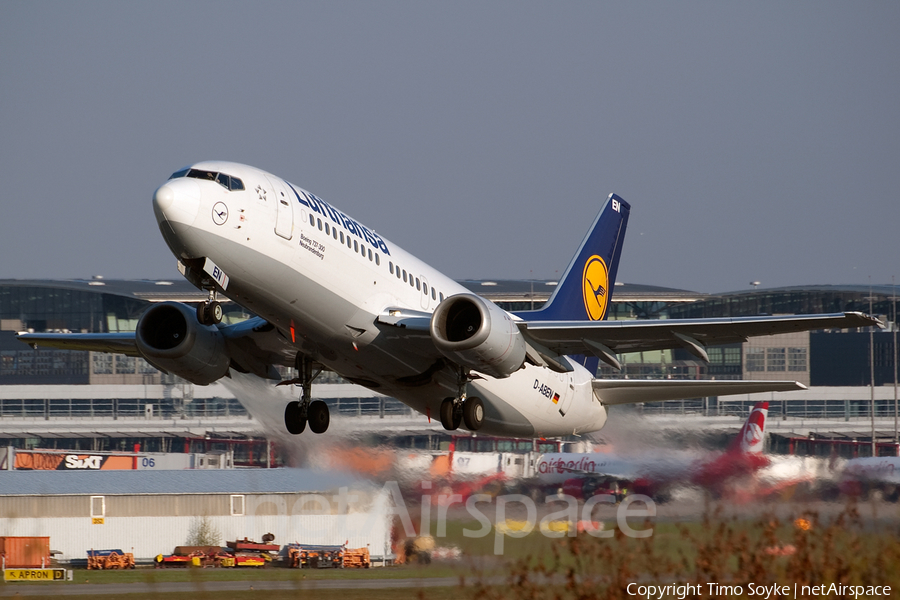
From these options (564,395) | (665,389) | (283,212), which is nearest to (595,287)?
(665,389)

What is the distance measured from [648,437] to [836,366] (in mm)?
85616

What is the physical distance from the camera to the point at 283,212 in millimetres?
19719

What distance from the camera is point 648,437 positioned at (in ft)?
94.4

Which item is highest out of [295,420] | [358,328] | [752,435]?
[358,328]

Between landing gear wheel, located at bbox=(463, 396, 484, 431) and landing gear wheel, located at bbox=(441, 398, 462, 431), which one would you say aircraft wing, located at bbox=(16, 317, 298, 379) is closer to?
landing gear wheel, located at bbox=(441, 398, 462, 431)

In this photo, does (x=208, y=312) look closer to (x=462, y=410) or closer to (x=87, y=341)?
(x=462, y=410)

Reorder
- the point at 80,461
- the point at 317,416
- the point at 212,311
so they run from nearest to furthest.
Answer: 1. the point at 212,311
2. the point at 317,416
3. the point at 80,461

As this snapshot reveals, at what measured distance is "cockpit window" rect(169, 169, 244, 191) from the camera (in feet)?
62.1

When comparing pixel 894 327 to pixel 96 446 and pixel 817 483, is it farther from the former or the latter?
pixel 817 483

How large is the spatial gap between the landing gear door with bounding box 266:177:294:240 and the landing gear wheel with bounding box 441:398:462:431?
19.3ft

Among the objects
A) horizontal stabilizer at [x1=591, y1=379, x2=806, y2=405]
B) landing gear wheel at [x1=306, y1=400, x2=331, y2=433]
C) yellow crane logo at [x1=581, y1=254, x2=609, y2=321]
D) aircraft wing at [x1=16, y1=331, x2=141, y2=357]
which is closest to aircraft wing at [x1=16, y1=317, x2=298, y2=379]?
aircraft wing at [x1=16, y1=331, x2=141, y2=357]

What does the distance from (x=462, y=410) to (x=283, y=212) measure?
640 cm

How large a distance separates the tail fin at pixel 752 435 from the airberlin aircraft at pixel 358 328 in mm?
2002

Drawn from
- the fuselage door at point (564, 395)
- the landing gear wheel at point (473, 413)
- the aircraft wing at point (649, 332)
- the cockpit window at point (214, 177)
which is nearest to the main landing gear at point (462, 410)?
the landing gear wheel at point (473, 413)
